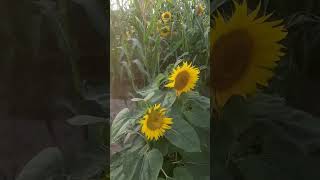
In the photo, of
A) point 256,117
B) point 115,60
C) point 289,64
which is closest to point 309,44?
point 289,64

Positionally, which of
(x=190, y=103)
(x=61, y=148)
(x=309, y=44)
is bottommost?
(x=61, y=148)

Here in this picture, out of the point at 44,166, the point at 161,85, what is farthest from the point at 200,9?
the point at 44,166

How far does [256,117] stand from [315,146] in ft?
0.42

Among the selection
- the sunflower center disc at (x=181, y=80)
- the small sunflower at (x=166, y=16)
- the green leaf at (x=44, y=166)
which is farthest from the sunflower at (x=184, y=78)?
the green leaf at (x=44, y=166)

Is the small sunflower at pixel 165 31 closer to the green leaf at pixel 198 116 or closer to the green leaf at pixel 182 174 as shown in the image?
the green leaf at pixel 198 116

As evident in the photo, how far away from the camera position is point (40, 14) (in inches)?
35.3

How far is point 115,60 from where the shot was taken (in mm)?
894

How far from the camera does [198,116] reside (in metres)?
0.90

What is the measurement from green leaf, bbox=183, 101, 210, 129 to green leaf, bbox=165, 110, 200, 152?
1cm

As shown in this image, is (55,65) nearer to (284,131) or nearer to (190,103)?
(190,103)

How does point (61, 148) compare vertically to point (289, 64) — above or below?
below

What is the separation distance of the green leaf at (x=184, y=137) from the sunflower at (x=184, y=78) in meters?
0.07

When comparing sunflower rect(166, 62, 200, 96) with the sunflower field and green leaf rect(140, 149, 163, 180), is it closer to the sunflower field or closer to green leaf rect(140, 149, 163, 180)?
the sunflower field

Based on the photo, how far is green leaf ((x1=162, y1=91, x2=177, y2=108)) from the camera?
907mm
